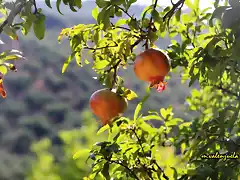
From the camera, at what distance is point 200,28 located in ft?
4.36

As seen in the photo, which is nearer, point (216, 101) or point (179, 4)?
point (179, 4)

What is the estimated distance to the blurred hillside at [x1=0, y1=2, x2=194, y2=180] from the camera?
43.0 ft

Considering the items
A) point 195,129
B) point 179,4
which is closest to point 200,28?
point 195,129

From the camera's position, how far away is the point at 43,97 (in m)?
14.4

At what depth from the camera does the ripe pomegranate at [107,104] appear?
91 centimetres

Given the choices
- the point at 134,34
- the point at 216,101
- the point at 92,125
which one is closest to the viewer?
the point at 134,34

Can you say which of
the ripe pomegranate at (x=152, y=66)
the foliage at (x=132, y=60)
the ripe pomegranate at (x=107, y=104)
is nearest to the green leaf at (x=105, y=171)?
the foliage at (x=132, y=60)

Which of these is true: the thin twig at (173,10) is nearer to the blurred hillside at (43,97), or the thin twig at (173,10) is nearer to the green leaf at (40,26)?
the green leaf at (40,26)

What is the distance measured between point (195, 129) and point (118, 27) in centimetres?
47

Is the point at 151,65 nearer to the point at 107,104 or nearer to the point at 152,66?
the point at 152,66

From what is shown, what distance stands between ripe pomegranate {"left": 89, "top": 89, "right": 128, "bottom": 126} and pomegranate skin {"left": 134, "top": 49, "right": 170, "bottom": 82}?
0.23 ft

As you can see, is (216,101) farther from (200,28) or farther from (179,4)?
(179,4)

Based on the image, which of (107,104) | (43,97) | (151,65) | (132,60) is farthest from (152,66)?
(43,97)

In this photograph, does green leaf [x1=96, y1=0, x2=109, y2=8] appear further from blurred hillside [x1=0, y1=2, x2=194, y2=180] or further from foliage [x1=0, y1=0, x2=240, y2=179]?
blurred hillside [x1=0, y1=2, x2=194, y2=180]
